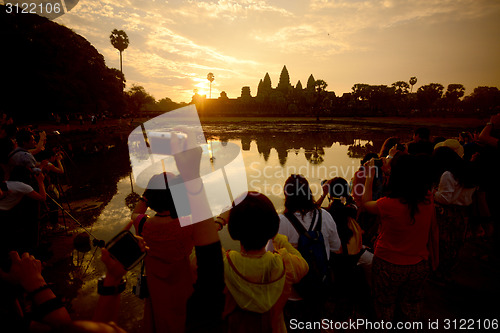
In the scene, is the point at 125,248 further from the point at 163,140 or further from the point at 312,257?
the point at 312,257

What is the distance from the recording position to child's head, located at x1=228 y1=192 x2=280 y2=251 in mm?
1443

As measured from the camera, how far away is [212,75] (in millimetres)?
95938

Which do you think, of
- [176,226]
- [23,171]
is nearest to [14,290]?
[176,226]

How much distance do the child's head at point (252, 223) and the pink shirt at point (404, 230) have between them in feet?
4.46

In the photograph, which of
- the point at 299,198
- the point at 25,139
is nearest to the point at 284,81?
the point at 25,139

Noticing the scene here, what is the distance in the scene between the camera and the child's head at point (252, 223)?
144 centimetres

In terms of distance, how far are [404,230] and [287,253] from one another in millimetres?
1305

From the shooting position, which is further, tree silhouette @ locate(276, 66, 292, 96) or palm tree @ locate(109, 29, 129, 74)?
tree silhouette @ locate(276, 66, 292, 96)

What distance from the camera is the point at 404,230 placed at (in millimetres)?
2170

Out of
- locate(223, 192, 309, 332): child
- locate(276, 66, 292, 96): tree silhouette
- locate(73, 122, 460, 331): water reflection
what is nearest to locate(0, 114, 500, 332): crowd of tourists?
locate(223, 192, 309, 332): child

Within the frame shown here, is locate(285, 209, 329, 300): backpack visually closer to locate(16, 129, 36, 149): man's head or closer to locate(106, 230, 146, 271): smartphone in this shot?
locate(106, 230, 146, 271): smartphone

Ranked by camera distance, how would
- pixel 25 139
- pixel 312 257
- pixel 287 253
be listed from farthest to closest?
pixel 25 139 → pixel 312 257 → pixel 287 253

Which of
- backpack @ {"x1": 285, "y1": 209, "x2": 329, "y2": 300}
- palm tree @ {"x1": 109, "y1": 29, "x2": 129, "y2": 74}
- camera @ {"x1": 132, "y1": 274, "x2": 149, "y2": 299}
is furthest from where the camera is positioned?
palm tree @ {"x1": 109, "y1": 29, "x2": 129, "y2": 74}

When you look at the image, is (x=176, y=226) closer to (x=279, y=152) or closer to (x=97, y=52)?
(x=279, y=152)
